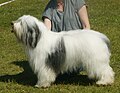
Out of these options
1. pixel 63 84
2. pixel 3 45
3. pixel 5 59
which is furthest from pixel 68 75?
pixel 3 45

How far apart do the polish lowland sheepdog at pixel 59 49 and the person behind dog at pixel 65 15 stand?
40.4 inches

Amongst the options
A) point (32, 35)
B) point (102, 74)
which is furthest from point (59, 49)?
point (102, 74)

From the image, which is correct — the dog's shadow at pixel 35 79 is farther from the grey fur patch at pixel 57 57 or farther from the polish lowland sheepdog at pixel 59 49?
the grey fur patch at pixel 57 57

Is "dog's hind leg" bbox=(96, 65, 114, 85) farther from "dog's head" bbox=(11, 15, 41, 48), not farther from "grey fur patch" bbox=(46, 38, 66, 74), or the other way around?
"dog's head" bbox=(11, 15, 41, 48)

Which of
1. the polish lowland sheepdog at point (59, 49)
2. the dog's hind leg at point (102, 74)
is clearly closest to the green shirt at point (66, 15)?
the polish lowland sheepdog at point (59, 49)

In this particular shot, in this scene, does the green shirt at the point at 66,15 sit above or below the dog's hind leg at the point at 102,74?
above

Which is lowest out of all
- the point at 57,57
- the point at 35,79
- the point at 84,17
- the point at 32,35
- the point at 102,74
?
the point at 35,79

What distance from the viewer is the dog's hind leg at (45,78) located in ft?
24.1

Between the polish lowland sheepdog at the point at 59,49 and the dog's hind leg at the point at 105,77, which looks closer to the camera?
the polish lowland sheepdog at the point at 59,49

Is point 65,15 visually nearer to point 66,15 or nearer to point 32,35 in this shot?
point 66,15

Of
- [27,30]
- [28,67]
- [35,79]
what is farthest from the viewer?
[28,67]

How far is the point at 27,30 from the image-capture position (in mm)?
7207

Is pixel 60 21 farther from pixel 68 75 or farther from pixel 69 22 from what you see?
pixel 68 75

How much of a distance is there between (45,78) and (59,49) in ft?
1.91
